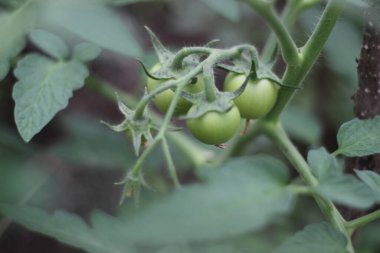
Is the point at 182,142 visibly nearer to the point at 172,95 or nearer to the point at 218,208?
the point at 172,95

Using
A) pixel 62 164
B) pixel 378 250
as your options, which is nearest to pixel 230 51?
pixel 378 250

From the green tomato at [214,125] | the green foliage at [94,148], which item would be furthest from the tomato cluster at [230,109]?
the green foliage at [94,148]

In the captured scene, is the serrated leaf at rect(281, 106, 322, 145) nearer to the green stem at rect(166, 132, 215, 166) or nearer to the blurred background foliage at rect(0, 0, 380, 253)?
the blurred background foliage at rect(0, 0, 380, 253)

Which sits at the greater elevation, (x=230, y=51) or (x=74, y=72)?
(x=230, y=51)

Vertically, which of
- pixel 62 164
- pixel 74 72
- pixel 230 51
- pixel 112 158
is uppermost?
pixel 230 51

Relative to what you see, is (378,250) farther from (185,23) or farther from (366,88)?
(185,23)

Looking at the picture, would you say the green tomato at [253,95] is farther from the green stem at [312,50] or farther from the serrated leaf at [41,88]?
the serrated leaf at [41,88]
